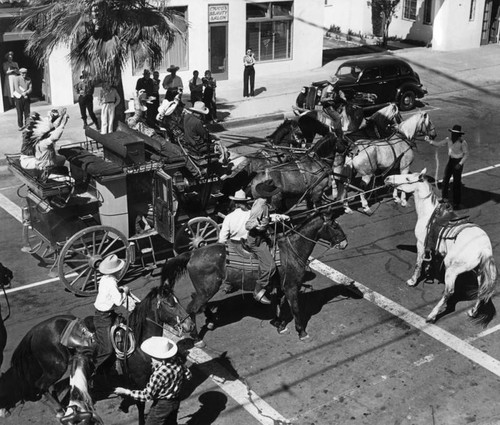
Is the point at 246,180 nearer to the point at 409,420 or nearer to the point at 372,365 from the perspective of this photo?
the point at 372,365

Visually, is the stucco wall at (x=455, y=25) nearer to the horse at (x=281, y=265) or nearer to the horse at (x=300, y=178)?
the horse at (x=300, y=178)

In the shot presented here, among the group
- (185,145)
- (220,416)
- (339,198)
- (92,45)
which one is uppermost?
(92,45)

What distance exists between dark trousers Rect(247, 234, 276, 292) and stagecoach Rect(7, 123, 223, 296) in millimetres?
1890

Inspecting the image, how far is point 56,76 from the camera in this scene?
24594 mm

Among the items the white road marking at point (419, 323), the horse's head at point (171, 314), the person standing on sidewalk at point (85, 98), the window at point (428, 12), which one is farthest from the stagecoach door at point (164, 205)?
the window at point (428, 12)

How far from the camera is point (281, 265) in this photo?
1129cm

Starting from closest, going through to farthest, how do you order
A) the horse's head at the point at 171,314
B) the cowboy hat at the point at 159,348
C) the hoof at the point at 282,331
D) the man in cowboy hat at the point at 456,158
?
the cowboy hat at the point at 159,348
the horse's head at the point at 171,314
the hoof at the point at 282,331
the man in cowboy hat at the point at 456,158

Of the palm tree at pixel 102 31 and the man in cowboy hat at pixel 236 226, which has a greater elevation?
the palm tree at pixel 102 31

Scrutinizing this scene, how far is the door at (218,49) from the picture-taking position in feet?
91.7

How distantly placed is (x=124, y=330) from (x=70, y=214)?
150 inches

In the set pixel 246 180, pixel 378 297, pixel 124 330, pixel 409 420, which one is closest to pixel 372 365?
pixel 409 420

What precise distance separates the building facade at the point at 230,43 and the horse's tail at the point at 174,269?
1533cm

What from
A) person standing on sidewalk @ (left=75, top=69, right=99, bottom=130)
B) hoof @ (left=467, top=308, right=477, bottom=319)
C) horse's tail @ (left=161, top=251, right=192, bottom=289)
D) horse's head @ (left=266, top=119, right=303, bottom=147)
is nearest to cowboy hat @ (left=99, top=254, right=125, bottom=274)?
horse's tail @ (left=161, top=251, right=192, bottom=289)

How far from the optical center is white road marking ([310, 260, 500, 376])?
35.9ft
